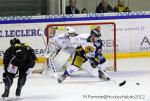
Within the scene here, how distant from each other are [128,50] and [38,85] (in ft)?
12.0

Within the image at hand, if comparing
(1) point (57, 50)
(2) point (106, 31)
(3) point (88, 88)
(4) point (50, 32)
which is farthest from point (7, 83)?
(2) point (106, 31)

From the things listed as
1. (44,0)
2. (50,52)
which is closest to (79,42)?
(50,52)

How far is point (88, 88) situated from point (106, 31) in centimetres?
298

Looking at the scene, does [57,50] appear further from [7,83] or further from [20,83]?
[7,83]

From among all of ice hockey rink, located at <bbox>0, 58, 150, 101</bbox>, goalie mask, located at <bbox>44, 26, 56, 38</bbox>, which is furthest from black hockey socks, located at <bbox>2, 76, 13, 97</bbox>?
goalie mask, located at <bbox>44, 26, 56, 38</bbox>

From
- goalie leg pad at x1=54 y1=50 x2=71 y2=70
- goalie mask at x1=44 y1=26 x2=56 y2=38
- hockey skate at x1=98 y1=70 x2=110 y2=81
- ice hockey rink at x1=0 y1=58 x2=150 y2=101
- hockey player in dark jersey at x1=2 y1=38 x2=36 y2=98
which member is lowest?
ice hockey rink at x1=0 y1=58 x2=150 y2=101

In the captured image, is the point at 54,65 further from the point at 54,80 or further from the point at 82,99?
the point at 82,99

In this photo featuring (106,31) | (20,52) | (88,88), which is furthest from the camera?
(106,31)

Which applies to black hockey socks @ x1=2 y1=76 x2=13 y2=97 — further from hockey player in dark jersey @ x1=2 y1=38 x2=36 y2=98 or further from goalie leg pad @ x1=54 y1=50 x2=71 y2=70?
goalie leg pad @ x1=54 y1=50 x2=71 y2=70

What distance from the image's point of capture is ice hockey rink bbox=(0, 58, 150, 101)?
8359mm

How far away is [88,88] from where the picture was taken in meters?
9.17

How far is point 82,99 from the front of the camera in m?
8.22

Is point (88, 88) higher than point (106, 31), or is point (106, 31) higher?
point (106, 31)

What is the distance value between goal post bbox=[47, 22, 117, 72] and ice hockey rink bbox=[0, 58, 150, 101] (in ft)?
1.09
